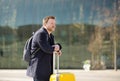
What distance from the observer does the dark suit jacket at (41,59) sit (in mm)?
5332

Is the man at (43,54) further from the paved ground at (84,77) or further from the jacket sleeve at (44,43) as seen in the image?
the paved ground at (84,77)

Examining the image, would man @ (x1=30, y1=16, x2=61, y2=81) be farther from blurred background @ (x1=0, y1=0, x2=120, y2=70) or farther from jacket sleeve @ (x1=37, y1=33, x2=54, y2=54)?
blurred background @ (x1=0, y1=0, x2=120, y2=70)

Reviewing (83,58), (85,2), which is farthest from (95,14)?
(83,58)

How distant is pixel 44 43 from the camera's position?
534 centimetres

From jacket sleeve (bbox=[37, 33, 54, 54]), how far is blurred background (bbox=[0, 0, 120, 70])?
3386 cm

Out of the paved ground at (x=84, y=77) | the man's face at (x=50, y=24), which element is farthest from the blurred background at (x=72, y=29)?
the man's face at (x=50, y=24)

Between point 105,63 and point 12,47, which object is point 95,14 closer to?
point 105,63

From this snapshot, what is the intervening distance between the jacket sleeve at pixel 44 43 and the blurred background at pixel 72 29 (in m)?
33.9

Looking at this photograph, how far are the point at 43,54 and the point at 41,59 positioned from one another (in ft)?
0.24

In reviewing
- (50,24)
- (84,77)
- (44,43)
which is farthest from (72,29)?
(44,43)

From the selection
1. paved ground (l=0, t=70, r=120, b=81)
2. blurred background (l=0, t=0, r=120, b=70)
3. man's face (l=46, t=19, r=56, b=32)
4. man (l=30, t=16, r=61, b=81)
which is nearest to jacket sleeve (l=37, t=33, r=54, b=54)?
man (l=30, t=16, r=61, b=81)

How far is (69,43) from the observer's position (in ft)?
143

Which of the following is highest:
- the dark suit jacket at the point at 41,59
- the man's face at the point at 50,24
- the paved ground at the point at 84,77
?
the man's face at the point at 50,24

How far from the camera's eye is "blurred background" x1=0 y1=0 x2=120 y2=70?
41000 mm
